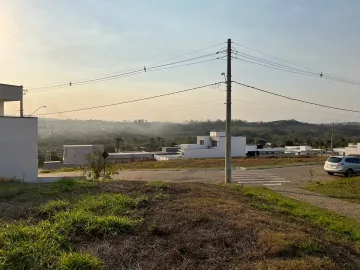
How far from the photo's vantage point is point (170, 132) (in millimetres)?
105875

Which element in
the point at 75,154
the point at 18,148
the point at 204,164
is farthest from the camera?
the point at 75,154

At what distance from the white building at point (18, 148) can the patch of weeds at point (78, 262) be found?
53.0ft

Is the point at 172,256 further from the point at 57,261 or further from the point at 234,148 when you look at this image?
the point at 234,148

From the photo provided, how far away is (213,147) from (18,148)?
4389cm

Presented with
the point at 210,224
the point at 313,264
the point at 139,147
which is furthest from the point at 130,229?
the point at 139,147

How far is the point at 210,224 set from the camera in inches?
224

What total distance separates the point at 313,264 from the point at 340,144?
83.7 m

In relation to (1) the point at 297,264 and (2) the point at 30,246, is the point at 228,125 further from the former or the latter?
(2) the point at 30,246

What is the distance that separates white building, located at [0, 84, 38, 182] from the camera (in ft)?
62.6

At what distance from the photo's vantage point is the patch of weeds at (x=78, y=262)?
13.1 ft

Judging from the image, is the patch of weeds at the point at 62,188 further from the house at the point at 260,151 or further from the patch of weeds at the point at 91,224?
the house at the point at 260,151

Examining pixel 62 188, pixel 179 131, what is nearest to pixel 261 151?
pixel 179 131

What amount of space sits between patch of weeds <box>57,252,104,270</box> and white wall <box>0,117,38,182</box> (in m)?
16.4

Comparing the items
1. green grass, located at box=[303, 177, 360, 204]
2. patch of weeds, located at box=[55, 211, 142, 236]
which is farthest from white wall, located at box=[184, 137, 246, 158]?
patch of weeds, located at box=[55, 211, 142, 236]
